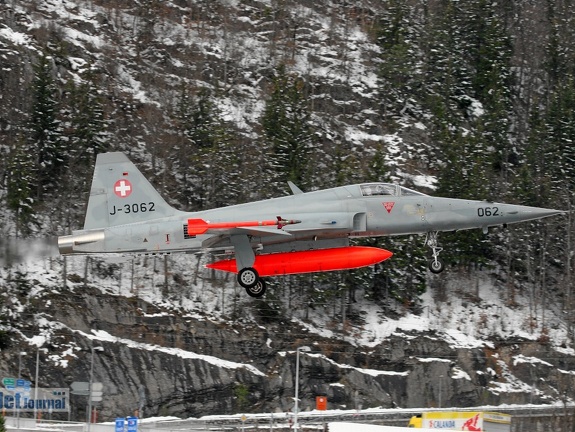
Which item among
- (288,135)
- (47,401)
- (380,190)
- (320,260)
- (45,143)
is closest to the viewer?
(320,260)

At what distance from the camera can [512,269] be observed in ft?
238

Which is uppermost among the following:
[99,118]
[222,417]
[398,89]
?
[398,89]

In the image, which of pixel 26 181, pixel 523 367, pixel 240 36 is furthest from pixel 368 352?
pixel 240 36

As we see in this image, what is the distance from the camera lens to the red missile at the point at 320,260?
1345 inches

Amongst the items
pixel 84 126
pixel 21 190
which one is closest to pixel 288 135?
pixel 84 126

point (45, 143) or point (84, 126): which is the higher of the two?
point (84, 126)

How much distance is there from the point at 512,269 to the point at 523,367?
921 centimetres

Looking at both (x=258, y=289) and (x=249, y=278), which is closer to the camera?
(x=249, y=278)

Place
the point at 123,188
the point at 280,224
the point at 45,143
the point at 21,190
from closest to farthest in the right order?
the point at 280,224, the point at 123,188, the point at 21,190, the point at 45,143

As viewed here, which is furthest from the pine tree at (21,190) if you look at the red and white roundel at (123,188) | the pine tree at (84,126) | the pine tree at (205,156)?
the red and white roundel at (123,188)

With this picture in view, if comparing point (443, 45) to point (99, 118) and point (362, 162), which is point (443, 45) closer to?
point (362, 162)

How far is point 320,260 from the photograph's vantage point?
113ft

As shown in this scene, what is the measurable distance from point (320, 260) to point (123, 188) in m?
7.18

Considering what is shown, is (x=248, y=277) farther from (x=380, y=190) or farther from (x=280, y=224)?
(x=380, y=190)
